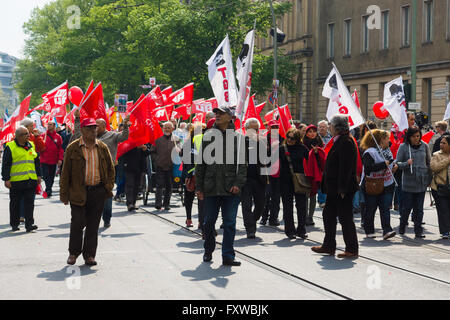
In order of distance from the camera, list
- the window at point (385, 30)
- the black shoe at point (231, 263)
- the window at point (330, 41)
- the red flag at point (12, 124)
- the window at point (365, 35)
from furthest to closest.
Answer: the window at point (330, 41) → the window at point (365, 35) → the window at point (385, 30) → the red flag at point (12, 124) → the black shoe at point (231, 263)

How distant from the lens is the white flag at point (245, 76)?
11.2 metres

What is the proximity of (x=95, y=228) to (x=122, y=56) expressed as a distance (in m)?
42.8

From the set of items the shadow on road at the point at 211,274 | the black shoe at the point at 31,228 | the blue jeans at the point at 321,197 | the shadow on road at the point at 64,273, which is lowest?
the shadow on road at the point at 64,273

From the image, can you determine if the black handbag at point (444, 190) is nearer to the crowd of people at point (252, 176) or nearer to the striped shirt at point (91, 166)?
the crowd of people at point (252, 176)

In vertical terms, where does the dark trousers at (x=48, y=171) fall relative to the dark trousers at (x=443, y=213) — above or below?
above

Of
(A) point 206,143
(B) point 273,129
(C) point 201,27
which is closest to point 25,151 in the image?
(B) point 273,129

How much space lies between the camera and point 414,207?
12.8m

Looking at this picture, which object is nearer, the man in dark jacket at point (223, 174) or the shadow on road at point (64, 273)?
the shadow on road at point (64, 273)

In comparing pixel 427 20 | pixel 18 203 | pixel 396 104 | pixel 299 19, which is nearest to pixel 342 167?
pixel 396 104

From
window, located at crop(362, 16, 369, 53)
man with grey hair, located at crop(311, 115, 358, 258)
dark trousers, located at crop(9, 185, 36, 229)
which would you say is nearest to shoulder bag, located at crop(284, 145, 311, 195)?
man with grey hair, located at crop(311, 115, 358, 258)

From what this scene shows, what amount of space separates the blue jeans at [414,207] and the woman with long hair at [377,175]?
53 cm

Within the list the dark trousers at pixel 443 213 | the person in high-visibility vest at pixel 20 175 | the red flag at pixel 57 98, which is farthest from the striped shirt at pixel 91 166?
the red flag at pixel 57 98

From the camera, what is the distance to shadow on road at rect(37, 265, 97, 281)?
8742 millimetres
